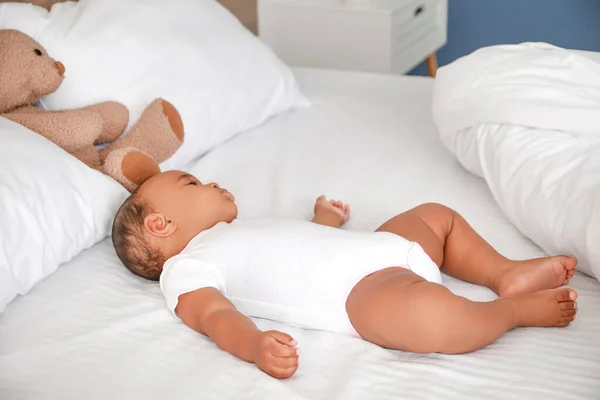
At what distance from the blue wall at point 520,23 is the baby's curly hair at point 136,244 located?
7.29ft

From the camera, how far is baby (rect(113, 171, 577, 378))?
1068 mm

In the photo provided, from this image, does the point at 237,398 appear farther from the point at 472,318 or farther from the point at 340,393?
the point at 472,318

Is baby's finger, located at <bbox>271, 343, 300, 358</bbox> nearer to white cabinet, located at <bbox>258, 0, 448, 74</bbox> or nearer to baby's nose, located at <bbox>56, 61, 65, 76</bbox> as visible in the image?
baby's nose, located at <bbox>56, 61, 65, 76</bbox>

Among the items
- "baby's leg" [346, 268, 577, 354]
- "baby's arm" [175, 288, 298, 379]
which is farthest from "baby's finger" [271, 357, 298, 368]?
"baby's leg" [346, 268, 577, 354]

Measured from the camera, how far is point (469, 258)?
4.12ft

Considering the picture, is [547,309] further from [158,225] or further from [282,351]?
[158,225]

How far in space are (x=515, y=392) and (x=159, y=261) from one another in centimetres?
60

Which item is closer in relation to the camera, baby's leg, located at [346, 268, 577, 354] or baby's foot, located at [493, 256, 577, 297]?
baby's leg, located at [346, 268, 577, 354]

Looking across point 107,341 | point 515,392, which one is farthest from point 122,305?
point 515,392

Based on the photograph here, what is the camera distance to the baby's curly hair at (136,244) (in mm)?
1271

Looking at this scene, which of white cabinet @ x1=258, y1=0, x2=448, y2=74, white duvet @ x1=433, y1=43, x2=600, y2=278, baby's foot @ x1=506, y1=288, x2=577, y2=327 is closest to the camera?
baby's foot @ x1=506, y1=288, x2=577, y2=327

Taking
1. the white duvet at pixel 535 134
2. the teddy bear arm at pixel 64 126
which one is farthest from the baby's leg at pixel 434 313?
the teddy bear arm at pixel 64 126

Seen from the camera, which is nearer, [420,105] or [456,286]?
[456,286]

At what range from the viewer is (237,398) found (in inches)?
39.3
